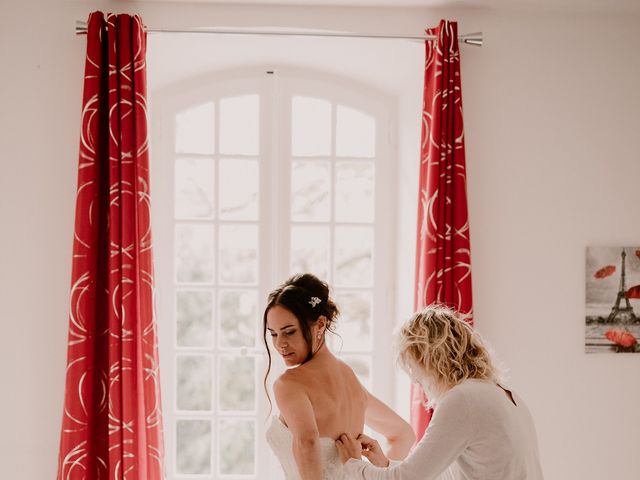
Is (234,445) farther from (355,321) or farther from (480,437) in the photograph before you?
(480,437)

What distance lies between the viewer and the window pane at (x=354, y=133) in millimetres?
3158

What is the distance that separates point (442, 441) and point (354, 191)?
1686 millimetres

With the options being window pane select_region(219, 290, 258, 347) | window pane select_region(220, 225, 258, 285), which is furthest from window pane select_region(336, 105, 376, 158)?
window pane select_region(219, 290, 258, 347)

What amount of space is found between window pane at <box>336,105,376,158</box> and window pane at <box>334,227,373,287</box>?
406mm

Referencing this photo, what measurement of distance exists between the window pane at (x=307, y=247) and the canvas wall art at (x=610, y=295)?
50.4 inches

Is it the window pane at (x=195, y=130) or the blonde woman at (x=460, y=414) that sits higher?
the window pane at (x=195, y=130)

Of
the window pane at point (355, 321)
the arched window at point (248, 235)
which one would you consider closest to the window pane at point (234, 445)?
the arched window at point (248, 235)

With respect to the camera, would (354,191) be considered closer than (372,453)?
No

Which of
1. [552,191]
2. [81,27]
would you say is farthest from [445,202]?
[81,27]

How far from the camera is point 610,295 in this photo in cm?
278

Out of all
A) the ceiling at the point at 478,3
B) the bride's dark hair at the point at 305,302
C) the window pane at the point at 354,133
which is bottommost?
the bride's dark hair at the point at 305,302

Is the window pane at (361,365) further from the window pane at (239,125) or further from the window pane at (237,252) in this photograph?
the window pane at (239,125)

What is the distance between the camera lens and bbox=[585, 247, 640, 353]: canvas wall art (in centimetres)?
278

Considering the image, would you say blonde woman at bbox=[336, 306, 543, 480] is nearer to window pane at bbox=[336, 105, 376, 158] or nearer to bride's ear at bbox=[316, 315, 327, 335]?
bride's ear at bbox=[316, 315, 327, 335]
